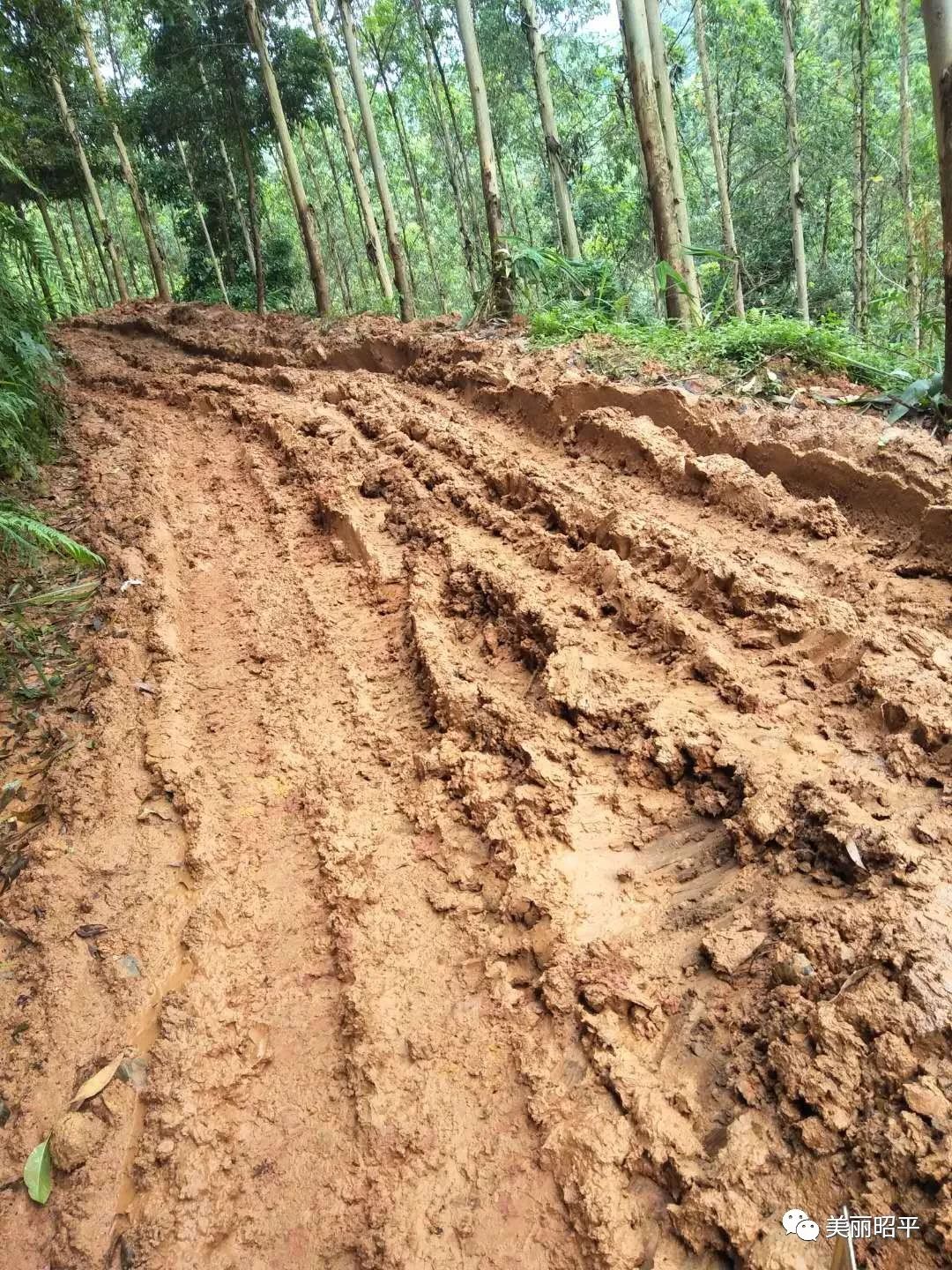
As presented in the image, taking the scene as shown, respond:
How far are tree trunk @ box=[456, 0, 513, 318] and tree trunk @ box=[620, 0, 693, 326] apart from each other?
1.71 metres

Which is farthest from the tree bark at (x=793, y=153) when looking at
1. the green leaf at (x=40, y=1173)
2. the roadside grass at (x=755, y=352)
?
the green leaf at (x=40, y=1173)

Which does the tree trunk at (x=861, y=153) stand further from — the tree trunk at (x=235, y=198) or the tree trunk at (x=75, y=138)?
the tree trunk at (x=75, y=138)

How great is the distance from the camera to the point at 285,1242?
175cm

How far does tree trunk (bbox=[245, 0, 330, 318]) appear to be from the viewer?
37.0 ft

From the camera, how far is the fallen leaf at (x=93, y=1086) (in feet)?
6.75

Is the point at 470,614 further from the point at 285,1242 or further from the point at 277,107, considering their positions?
the point at 277,107

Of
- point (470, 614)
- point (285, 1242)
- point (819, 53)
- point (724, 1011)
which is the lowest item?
point (285, 1242)

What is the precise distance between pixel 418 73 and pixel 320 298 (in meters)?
11.6

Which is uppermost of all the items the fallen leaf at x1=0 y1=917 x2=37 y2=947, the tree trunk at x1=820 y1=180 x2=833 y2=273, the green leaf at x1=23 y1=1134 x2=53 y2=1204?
the tree trunk at x1=820 y1=180 x2=833 y2=273

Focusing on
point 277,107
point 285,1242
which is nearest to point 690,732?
point 285,1242

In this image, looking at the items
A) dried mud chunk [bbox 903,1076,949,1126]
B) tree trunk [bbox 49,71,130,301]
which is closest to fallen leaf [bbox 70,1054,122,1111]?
dried mud chunk [bbox 903,1076,949,1126]

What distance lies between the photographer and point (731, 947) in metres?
2.01

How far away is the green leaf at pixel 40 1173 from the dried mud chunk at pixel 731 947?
188 centimetres

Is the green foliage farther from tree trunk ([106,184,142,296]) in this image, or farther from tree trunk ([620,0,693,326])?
tree trunk ([106,184,142,296])
